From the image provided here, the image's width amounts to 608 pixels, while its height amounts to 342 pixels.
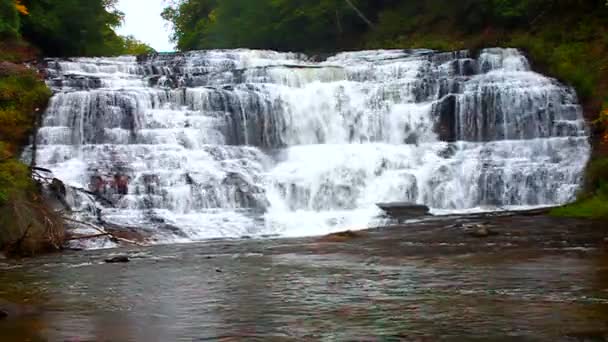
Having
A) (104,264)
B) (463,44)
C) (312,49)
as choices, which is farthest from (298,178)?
(312,49)

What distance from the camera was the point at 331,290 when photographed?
32.7 ft

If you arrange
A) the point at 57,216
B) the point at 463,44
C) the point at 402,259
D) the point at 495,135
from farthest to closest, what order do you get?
the point at 463,44, the point at 495,135, the point at 57,216, the point at 402,259

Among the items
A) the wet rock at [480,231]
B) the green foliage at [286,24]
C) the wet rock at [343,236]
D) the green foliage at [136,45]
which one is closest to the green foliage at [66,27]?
the green foliage at [286,24]

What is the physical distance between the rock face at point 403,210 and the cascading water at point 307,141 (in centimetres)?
42

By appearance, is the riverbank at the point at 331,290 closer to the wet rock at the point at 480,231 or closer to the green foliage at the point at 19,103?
the wet rock at the point at 480,231

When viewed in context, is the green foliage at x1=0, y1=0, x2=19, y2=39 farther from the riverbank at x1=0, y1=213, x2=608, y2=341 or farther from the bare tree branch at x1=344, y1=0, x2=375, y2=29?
the riverbank at x1=0, y1=213, x2=608, y2=341

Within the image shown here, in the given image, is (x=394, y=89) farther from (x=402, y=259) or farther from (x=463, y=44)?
(x=402, y=259)

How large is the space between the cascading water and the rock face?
42cm

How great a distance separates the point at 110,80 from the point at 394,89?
9.58m

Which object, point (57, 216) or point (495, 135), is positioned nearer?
point (57, 216)

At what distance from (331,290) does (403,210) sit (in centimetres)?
1185

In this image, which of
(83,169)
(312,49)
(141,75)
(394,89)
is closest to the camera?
(83,169)

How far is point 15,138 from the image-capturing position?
2412cm

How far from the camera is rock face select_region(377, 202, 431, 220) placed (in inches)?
824
